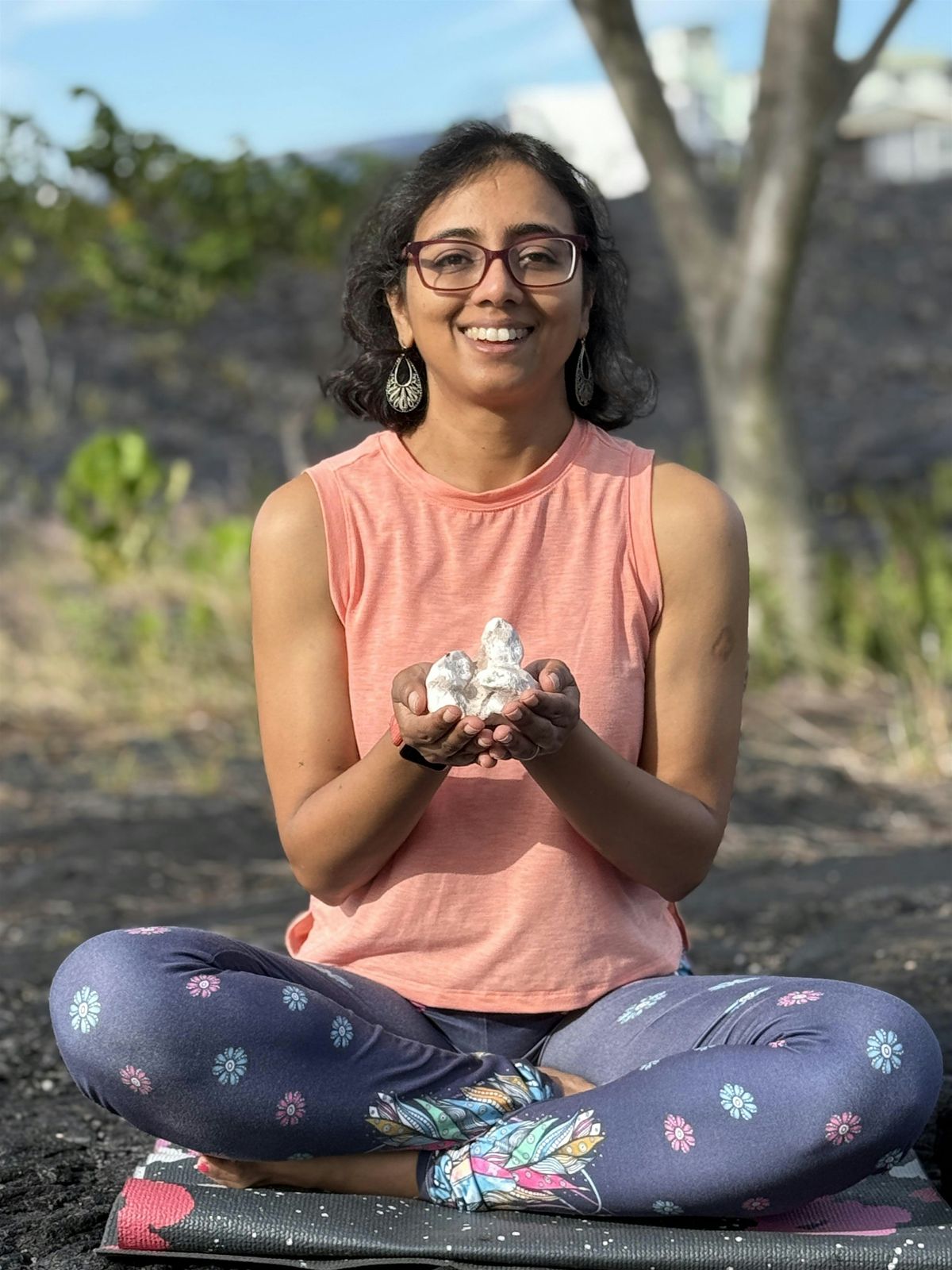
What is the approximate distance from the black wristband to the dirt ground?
663 millimetres

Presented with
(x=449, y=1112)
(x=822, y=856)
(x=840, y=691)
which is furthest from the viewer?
(x=840, y=691)

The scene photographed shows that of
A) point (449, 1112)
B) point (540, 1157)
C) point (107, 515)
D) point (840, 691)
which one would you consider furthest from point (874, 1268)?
point (107, 515)

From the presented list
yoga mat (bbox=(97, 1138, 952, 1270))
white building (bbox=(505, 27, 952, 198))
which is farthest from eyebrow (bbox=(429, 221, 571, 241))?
white building (bbox=(505, 27, 952, 198))

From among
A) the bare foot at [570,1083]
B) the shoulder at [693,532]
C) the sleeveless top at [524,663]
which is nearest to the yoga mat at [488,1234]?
the bare foot at [570,1083]

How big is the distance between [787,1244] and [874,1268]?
101 millimetres

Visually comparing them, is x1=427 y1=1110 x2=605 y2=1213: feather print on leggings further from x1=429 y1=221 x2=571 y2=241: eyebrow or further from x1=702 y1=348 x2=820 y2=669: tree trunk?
x1=702 y1=348 x2=820 y2=669: tree trunk

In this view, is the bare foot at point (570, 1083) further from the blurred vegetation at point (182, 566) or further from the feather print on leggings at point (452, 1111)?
the blurred vegetation at point (182, 566)

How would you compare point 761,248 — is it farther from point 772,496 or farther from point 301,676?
point 301,676

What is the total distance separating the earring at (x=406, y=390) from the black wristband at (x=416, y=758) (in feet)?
1.85

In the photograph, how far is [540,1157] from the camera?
6.58 feet

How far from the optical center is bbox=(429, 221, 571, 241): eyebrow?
7.07 feet

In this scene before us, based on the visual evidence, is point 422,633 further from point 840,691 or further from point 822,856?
point 840,691

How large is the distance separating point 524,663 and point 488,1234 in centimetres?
69

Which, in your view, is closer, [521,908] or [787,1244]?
[787,1244]
